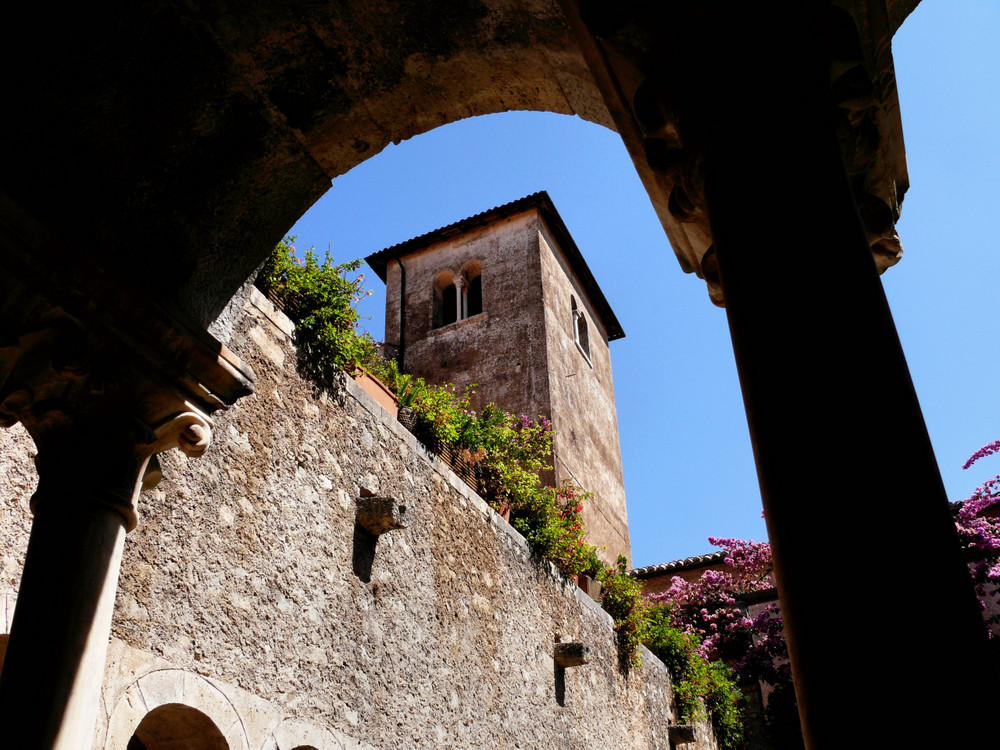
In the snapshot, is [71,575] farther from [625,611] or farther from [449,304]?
[449,304]

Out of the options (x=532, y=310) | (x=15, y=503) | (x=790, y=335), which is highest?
(x=532, y=310)

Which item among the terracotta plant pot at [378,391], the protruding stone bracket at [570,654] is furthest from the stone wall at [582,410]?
the terracotta plant pot at [378,391]

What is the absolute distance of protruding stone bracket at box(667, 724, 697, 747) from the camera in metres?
10.3

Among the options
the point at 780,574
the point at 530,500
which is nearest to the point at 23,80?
the point at 780,574

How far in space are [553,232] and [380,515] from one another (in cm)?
1279

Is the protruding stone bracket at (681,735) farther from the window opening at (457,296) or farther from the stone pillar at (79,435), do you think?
the window opening at (457,296)

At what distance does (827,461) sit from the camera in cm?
139

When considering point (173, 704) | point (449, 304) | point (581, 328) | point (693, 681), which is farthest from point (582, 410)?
point (173, 704)

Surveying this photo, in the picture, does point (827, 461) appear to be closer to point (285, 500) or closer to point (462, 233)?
point (285, 500)

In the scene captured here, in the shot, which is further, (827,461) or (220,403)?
(220,403)

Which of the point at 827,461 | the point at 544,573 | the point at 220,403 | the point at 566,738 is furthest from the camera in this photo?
the point at 544,573

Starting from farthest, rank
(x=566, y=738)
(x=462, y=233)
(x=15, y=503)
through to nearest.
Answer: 1. (x=462, y=233)
2. (x=566, y=738)
3. (x=15, y=503)

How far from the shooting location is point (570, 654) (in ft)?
26.0

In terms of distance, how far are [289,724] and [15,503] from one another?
204cm
